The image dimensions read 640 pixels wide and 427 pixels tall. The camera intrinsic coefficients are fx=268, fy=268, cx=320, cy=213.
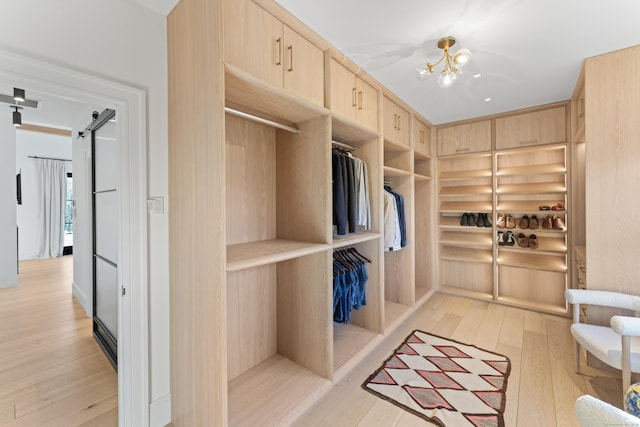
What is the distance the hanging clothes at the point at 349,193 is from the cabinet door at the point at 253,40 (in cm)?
84

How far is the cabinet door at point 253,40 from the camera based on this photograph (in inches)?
53.2

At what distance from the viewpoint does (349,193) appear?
231 centimetres

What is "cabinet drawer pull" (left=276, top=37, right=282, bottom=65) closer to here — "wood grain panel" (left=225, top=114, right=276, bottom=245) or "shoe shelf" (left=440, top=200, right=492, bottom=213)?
"wood grain panel" (left=225, top=114, right=276, bottom=245)

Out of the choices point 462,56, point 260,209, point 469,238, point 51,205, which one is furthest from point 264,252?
point 51,205

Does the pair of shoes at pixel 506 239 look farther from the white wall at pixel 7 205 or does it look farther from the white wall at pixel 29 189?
the white wall at pixel 29 189

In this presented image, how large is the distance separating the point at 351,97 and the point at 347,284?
1578 millimetres

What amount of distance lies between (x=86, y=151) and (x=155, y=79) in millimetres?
2314

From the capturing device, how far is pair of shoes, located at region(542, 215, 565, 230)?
10.7 feet

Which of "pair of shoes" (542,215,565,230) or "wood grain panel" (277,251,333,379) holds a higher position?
"pair of shoes" (542,215,565,230)

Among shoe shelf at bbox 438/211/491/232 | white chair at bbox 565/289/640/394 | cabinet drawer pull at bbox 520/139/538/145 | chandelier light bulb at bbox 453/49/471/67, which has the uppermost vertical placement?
chandelier light bulb at bbox 453/49/471/67

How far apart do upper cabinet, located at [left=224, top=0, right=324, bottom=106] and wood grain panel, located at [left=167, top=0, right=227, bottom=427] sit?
0.30ft

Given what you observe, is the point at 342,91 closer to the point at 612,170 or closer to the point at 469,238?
the point at 612,170

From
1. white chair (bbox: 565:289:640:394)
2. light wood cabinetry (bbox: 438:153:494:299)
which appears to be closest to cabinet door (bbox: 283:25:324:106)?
white chair (bbox: 565:289:640:394)

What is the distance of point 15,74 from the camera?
121cm
